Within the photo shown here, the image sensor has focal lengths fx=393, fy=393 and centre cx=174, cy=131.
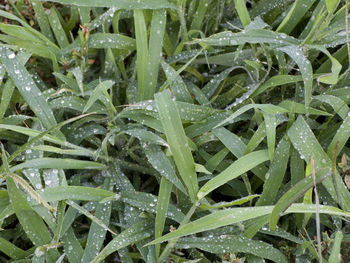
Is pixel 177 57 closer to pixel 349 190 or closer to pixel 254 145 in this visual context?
pixel 254 145

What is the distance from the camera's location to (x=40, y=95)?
1.33m

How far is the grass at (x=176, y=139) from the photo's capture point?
1184mm

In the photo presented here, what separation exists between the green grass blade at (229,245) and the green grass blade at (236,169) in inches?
6.4

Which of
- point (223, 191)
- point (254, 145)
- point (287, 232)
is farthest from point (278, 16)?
point (287, 232)

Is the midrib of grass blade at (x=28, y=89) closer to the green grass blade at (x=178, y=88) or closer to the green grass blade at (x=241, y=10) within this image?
the green grass blade at (x=178, y=88)

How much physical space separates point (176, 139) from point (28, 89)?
1.83 feet

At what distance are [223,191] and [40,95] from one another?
0.72m

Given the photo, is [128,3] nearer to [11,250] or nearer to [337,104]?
[337,104]

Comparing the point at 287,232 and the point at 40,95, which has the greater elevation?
the point at 40,95

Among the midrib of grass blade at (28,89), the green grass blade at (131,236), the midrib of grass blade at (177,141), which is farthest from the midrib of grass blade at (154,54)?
the green grass blade at (131,236)

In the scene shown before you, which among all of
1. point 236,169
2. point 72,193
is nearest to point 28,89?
point 72,193

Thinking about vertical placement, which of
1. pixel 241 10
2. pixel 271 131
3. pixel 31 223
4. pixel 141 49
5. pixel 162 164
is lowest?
pixel 31 223

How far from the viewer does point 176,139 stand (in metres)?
1.15

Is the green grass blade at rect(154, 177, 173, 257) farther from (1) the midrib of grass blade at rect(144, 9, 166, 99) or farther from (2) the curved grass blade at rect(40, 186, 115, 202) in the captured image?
(1) the midrib of grass blade at rect(144, 9, 166, 99)
